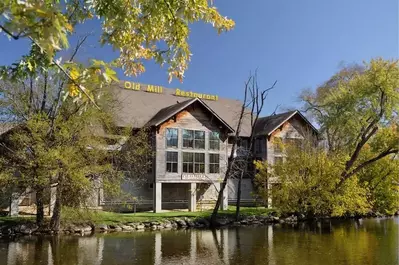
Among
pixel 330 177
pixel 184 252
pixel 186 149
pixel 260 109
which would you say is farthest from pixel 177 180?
pixel 184 252

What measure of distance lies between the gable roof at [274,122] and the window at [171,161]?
351 inches

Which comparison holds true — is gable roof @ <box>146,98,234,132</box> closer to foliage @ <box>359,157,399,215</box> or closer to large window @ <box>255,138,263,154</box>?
large window @ <box>255,138,263,154</box>

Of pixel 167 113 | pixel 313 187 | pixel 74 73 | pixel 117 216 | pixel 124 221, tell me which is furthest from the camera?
pixel 167 113

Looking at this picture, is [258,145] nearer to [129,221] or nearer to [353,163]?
[353,163]

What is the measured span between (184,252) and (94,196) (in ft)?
25.3

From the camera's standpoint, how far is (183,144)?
98.6ft

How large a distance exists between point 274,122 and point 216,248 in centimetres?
2093

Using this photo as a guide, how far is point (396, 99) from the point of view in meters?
26.6

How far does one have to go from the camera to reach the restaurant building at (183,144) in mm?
29078

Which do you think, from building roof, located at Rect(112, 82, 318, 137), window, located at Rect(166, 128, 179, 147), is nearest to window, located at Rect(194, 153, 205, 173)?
window, located at Rect(166, 128, 179, 147)

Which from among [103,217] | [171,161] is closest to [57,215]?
[103,217]

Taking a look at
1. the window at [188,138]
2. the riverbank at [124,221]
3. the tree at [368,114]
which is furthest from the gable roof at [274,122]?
the riverbank at [124,221]

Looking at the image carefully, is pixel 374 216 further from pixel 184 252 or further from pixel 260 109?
pixel 184 252

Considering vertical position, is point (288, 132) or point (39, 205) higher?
point (288, 132)
